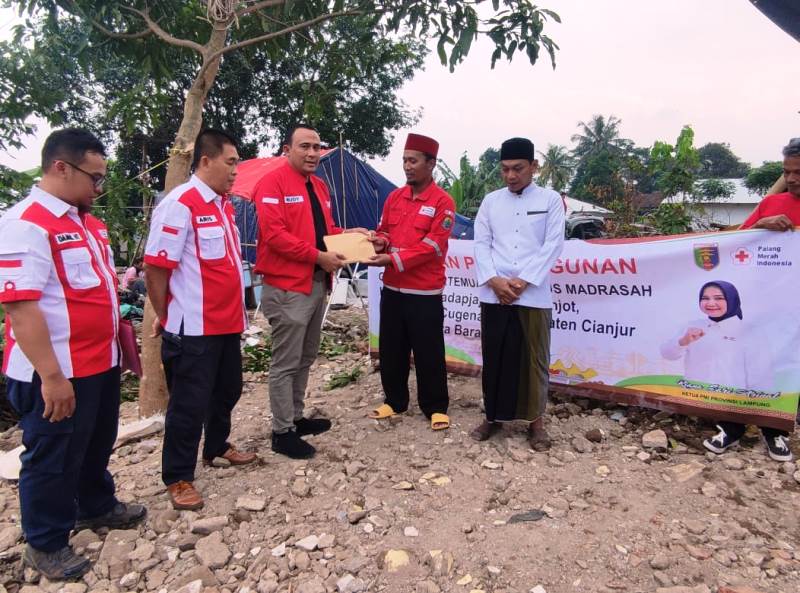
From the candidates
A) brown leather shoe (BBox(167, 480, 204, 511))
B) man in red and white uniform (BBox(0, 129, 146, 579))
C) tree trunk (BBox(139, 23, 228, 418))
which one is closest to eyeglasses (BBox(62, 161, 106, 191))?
man in red and white uniform (BBox(0, 129, 146, 579))

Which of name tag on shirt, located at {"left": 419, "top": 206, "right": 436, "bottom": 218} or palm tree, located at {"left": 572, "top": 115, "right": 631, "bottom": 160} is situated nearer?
name tag on shirt, located at {"left": 419, "top": 206, "right": 436, "bottom": 218}

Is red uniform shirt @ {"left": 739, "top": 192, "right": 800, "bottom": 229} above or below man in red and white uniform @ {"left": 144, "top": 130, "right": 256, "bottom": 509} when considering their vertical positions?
above

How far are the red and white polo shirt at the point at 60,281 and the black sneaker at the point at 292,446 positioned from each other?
45.2 inches

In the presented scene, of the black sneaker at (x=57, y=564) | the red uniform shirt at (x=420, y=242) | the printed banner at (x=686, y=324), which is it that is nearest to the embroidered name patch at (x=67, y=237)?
the black sneaker at (x=57, y=564)

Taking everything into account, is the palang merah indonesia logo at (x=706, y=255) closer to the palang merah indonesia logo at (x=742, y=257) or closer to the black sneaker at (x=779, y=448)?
the palang merah indonesia logo at (x=742, y=257)

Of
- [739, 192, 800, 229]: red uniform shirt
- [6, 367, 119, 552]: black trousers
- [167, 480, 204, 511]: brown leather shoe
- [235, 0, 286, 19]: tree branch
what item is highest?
[235, 0, 286, 19]: tree branch

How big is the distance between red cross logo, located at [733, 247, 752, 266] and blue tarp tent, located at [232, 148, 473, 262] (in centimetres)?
760

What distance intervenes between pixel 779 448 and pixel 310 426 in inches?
112

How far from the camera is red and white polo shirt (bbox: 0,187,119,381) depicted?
1986 mm

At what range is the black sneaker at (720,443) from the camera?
126 inches

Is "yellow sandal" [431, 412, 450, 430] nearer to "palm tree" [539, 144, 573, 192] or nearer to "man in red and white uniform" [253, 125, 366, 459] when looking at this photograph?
"man in red and white uniform" [253, 125, 366, 459]

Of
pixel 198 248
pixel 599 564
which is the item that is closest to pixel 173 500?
pixel 198 248

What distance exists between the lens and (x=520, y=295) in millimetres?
3219

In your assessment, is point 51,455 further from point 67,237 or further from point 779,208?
point 779,208
